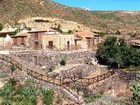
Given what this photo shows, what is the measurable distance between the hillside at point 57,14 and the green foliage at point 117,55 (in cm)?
4000

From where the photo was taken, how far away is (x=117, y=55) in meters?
63.9

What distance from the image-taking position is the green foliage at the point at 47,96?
40.0 meters

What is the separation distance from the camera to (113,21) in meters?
142

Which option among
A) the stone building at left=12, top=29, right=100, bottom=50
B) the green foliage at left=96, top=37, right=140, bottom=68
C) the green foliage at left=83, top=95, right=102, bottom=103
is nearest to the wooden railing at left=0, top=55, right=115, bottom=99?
the green foliage at left=83, top=95, right=102, bottom=103

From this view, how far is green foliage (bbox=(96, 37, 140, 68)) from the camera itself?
63.1 meters

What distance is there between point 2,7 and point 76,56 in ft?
173

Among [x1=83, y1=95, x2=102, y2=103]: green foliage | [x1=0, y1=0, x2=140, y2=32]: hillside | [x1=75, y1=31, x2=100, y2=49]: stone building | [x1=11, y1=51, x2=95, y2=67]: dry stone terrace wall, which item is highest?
[x1=0, y1=0, x2=140, y2=32]: hillside

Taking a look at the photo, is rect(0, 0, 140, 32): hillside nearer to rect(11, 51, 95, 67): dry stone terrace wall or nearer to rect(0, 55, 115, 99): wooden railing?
rect(11, 51, 95, 67): dry stone terrace wall

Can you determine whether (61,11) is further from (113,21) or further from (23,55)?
(23,55)

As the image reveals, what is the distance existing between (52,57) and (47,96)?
2123 cm

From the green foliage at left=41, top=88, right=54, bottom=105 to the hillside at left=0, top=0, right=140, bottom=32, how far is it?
62880 mm

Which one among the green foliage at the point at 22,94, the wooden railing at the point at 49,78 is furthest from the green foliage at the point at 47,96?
the wooden railing at the point at 49,78

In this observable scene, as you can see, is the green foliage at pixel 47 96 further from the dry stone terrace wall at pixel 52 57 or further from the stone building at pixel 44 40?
the stone building at pixel 44 40

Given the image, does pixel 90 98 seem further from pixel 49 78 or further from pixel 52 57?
pixel 52 57
